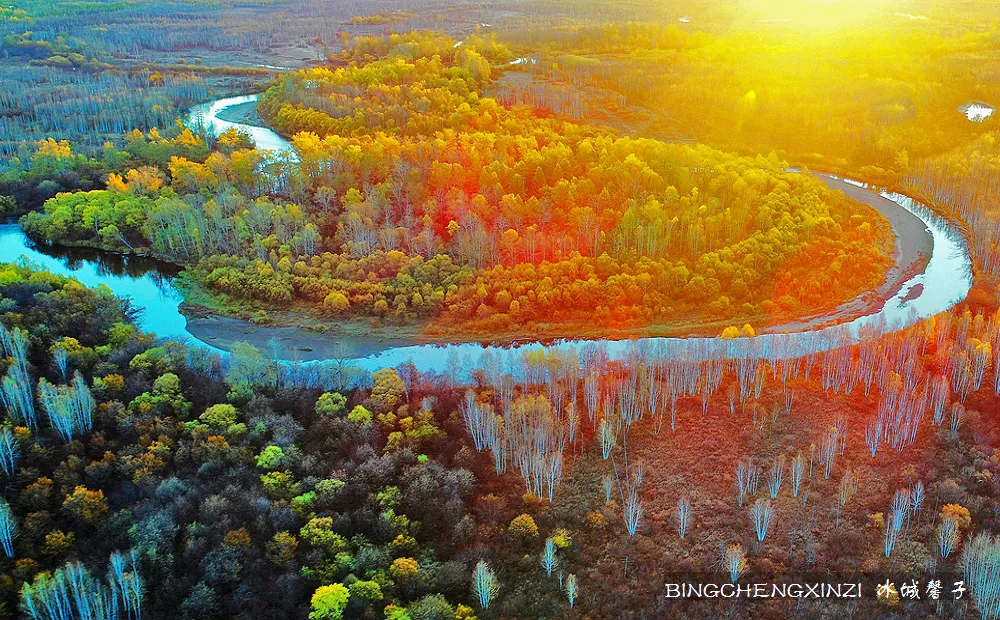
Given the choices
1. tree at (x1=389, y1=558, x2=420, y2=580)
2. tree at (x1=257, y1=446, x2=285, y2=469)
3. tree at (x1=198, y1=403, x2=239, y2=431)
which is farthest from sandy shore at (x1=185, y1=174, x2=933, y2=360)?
tree at (x1=389, y1=558, x2=420, y2=580)

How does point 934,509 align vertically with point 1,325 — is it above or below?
below

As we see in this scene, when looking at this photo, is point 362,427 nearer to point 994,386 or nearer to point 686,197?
point 994,386

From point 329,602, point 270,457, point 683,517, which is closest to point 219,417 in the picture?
point 270,457

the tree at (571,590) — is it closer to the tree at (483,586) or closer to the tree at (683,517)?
the tree at (483,586)

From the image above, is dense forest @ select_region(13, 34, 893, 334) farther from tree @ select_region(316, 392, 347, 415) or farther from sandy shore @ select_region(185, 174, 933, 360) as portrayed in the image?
tree @ select_region(316, 392, 347, 415)

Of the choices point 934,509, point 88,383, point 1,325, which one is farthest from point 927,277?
point 1,325

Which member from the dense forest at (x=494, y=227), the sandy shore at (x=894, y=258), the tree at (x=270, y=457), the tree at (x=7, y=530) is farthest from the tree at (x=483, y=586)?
the sandy shore at (x=894, y=258)

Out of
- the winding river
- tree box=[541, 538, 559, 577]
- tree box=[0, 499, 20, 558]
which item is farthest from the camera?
the winding river
